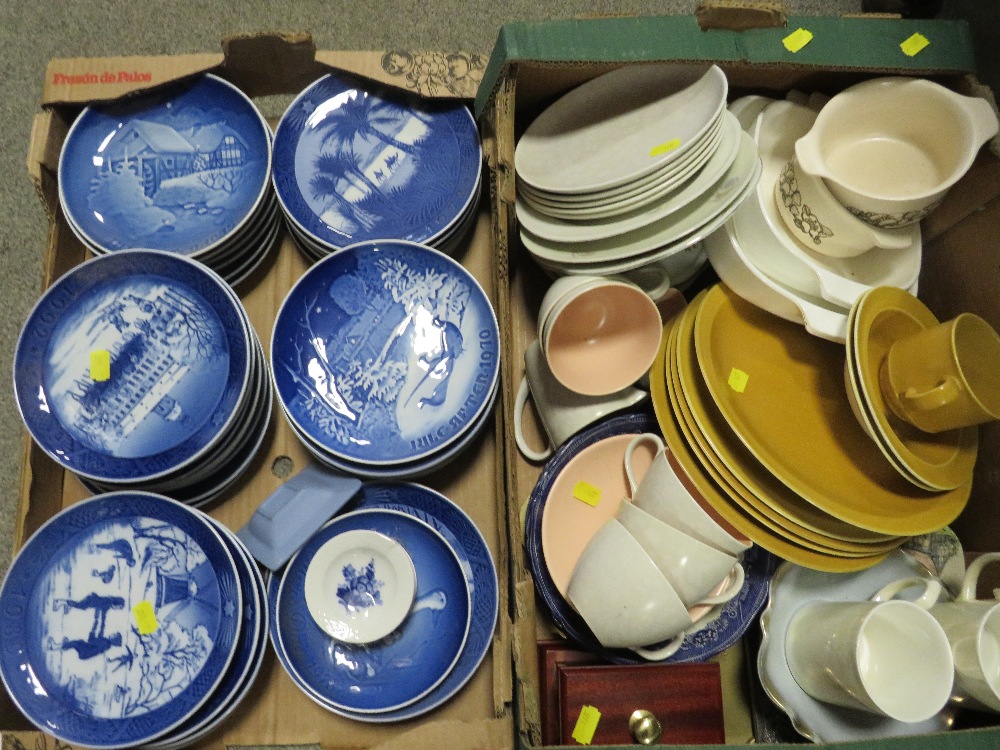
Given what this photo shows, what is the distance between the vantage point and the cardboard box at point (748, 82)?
771mm

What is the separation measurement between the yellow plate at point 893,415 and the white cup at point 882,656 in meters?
0.14

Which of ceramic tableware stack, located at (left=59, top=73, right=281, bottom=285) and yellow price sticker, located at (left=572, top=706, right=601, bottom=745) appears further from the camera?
ceramic tableware stack, located at (left=59, top=73, right=281, bottom=285)

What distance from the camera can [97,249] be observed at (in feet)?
2.98

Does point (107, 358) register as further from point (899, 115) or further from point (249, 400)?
point (899, 115)

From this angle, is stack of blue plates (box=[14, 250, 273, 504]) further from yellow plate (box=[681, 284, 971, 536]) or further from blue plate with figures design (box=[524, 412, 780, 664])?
yellow plate (box=[681, 284, 971, 536])

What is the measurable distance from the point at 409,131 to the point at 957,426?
760 mm

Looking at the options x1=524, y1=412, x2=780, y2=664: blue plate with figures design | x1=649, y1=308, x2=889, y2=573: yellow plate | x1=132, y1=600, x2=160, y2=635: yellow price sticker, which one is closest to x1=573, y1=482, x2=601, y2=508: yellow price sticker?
x1=524, y1=412, x2=780, y2=664: blue plate with figures design

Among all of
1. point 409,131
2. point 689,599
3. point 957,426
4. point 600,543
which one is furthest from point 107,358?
point 957,426

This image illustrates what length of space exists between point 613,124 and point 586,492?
17.9 inches

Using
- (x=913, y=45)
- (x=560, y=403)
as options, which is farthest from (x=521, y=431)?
(x=913, y=45)

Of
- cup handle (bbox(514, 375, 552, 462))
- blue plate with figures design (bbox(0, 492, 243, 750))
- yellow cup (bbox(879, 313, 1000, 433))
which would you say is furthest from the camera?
cup handle (bbox(514, 375, 552, 462))

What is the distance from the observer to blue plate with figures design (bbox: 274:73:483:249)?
94cm

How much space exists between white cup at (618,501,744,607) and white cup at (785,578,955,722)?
15 cm

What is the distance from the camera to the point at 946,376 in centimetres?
68
